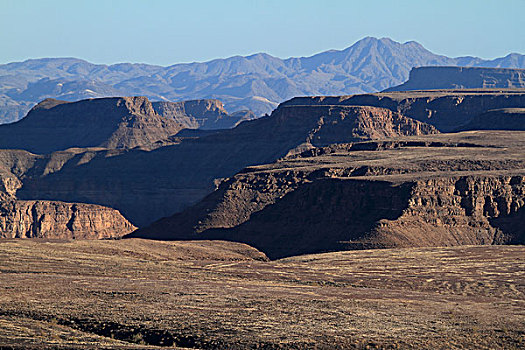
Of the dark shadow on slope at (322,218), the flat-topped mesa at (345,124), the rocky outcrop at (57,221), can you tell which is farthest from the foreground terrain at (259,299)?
the flat-topped mesa at (345,124)

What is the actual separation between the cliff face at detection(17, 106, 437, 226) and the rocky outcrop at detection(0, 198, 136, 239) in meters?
27.7

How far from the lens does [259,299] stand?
58.9m

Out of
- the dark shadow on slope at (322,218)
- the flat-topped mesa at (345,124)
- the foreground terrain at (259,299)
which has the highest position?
the flat-topped mesa at (345,124)

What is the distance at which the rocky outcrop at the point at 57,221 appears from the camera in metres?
135

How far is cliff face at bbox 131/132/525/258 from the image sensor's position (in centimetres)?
10044

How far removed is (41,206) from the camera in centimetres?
14088

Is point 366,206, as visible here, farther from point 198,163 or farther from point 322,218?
point 198,163

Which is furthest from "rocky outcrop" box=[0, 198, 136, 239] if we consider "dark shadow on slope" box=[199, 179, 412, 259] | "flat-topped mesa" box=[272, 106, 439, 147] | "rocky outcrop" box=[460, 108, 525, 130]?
"rocky outcrop" box=[460, 108, 525, 130]

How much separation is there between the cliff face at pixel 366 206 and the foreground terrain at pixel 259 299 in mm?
8739

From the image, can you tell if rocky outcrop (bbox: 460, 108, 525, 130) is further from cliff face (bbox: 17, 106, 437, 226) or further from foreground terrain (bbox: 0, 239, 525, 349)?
foreground terrain (bbox: 0, 239, 525, 349)

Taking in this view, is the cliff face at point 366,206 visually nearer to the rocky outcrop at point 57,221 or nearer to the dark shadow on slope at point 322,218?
the dark shadow on slope at point 322,218

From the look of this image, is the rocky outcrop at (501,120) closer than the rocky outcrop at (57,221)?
No

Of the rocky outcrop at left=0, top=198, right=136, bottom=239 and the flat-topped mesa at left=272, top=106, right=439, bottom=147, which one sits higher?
the flat-topped mesa at left=272, top=106, right=439, bottom=147

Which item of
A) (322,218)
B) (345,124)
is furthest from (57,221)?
(345,124)
